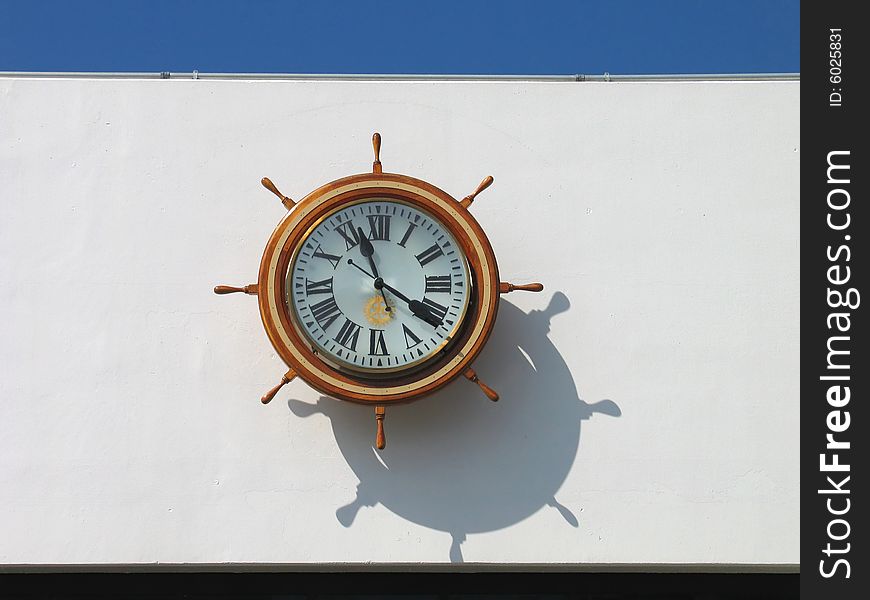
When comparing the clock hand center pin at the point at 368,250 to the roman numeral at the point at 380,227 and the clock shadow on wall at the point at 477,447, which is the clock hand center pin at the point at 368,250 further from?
the clock shadow on wall at the point at 477,447

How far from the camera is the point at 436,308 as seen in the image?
291 centimetres

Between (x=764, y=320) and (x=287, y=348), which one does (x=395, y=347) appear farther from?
(x=764, y=320)

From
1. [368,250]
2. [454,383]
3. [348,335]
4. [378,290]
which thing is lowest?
[454,383]

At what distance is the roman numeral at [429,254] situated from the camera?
2943 millimetres

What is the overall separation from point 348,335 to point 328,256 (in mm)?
212

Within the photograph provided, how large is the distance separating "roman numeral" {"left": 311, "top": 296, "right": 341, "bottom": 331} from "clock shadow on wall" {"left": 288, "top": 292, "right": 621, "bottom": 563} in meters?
0.24

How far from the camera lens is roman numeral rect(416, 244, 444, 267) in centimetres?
294

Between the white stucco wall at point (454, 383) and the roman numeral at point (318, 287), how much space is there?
23 cm

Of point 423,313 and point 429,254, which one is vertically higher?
point 429,254

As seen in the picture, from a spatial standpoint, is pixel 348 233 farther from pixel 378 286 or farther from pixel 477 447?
pixel 477 447
